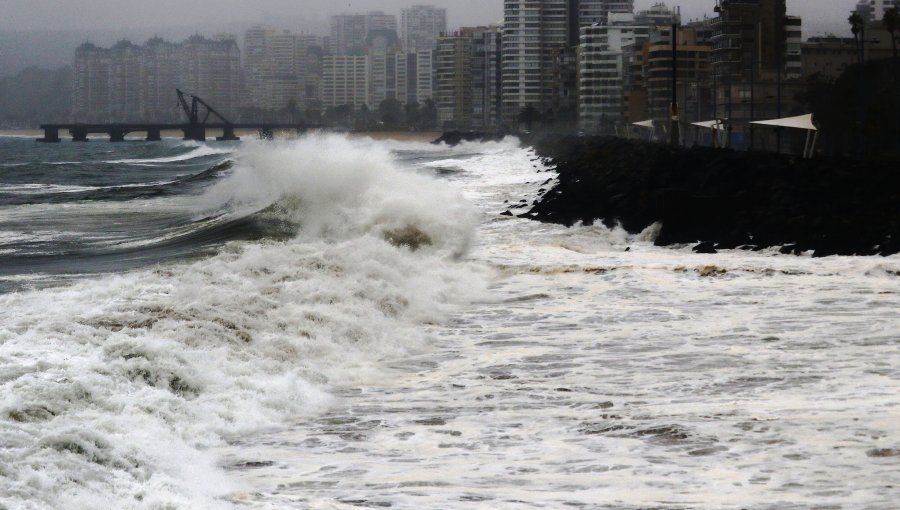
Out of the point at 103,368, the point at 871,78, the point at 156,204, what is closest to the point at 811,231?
the point at 103,368

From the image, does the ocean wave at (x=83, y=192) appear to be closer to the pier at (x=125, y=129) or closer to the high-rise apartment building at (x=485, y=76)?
the pier at (x=125, y=129)

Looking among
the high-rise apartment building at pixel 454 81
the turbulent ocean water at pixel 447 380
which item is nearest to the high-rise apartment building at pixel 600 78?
the high-rise apartment building at pixel 454 81

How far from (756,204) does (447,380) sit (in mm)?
11994

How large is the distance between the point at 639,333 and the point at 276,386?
3669 millimetres

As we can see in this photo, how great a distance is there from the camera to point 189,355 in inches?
334

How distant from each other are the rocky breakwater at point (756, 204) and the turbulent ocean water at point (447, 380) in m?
1.08

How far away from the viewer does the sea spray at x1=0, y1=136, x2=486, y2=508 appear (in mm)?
6109

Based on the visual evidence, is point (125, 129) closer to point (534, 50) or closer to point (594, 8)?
point (534, 50)

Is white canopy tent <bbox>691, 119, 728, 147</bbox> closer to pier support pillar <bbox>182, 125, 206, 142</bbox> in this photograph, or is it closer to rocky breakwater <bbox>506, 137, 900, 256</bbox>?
rocky breakwater <bbox>506, 137, 900, 256</bbox>

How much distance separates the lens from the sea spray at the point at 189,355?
6.11m

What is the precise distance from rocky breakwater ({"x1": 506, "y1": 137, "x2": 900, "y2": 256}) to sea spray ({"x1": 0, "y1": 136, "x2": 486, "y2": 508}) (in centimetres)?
441

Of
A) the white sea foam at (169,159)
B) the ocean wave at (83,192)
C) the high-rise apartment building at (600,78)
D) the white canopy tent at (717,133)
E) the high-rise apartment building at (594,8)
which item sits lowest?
the ocean wave at (83,192)

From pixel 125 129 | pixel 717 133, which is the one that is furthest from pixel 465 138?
pixel 717 133

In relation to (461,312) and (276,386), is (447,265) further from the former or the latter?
(276,386)
